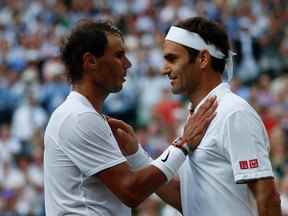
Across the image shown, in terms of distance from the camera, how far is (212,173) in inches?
201

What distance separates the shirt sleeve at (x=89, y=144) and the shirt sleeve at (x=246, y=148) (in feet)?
2.03

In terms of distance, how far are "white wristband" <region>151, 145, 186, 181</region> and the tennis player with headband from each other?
0.09 m

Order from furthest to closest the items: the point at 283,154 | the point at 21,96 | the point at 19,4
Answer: the point at 19,4 < the point at 21,96 < the point at 283,154

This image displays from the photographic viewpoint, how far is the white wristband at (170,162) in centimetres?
514

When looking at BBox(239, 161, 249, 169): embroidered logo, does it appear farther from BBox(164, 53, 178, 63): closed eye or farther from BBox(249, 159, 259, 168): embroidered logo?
BBox(164, 53, 178, 63): closed eye

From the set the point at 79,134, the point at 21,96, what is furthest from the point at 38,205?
the point at 79,134

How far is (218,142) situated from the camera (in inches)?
199

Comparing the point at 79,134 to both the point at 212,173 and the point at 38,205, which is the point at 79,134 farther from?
the point at 38,205

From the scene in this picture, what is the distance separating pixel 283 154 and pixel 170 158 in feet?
18.8

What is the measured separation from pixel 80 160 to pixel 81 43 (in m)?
0.67

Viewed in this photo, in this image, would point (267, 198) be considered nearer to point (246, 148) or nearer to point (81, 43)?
point (246, 148)

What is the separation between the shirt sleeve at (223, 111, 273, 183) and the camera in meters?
4.91

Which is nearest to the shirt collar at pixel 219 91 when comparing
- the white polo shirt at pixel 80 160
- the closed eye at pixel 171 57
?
the closed eye at pixel 171 57

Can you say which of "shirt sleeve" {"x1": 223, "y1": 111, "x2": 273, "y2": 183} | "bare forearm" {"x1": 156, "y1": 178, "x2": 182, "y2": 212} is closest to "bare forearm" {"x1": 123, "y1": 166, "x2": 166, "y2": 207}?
"shirt sleeve" {"x1": 223, "y1": 111, "x2": 273, "y2": 183}
